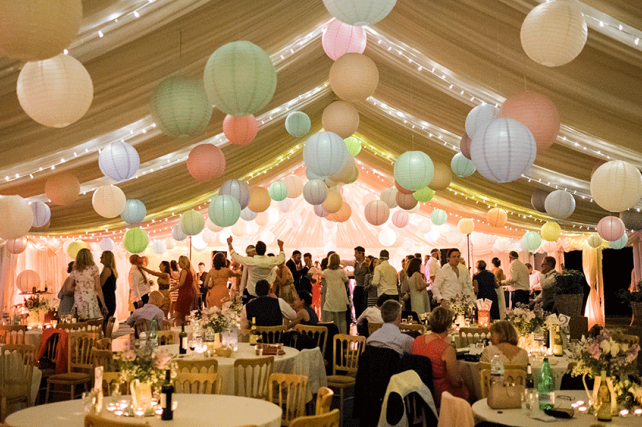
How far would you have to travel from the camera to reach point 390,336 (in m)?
5.22

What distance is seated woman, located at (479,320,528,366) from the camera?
4578 millimetres

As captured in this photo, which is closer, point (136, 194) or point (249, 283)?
point (249, 283)

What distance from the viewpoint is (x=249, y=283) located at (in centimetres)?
929

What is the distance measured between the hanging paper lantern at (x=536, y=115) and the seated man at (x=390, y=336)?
1813 mm

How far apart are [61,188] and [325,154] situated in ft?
10.1

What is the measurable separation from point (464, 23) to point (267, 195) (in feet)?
17.6

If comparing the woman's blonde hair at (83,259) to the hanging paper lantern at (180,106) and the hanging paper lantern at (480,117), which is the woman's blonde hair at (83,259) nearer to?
the hanging paper lantern at (180,106)

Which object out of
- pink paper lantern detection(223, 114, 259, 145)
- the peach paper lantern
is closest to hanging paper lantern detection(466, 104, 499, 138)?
pink paper lantern detection(223, 114, 259, 145)

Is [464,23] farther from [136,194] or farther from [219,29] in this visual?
[136,194]

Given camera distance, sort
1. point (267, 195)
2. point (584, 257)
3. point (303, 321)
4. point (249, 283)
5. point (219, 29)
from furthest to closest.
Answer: point (584, 257), point (267, 195), point (249, 283), point (303, 321), point (219, 29)

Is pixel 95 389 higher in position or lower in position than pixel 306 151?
lower

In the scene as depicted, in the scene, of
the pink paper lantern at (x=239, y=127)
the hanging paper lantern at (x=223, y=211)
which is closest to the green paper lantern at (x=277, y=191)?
the hanging paper lantern at (x=223, y=211)

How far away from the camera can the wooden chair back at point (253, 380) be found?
4.86 meters

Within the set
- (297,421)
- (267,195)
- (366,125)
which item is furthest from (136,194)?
(297,421)
